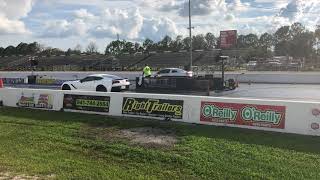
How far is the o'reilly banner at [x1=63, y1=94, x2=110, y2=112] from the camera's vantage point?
56.6 feet

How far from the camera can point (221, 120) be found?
13992 millimetres

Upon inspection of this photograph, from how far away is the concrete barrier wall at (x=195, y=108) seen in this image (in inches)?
496

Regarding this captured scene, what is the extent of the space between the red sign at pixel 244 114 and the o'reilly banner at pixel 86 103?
14.5 feet

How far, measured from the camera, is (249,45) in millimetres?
109812

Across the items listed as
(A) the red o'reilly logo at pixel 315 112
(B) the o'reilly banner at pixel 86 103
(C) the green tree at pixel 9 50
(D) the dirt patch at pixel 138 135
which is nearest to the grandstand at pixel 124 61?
(C) the green tree at pixel 9 50

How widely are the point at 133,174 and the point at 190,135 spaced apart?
388 cm

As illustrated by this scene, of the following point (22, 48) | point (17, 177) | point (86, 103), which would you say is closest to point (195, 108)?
point (86, 103)

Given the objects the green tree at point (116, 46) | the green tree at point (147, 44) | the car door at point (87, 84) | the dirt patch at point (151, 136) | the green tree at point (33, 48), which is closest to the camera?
the dirt patch at point (151, 136)

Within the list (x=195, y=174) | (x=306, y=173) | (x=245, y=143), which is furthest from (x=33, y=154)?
(x=306, y=173)

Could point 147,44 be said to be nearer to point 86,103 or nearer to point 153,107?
point 86,103

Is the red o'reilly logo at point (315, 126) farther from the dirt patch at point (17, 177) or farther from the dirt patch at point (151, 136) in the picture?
the dirt patch at point (17, 177)

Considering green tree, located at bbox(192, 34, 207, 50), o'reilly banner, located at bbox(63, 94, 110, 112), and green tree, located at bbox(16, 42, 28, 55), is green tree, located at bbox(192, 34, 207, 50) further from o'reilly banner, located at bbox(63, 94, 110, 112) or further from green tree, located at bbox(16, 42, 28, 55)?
o'reilly banner, located at bbox(63, 94, 110, 112)

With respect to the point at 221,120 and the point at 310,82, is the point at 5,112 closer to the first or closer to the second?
the point at 221,120

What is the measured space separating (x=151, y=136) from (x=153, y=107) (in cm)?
322
